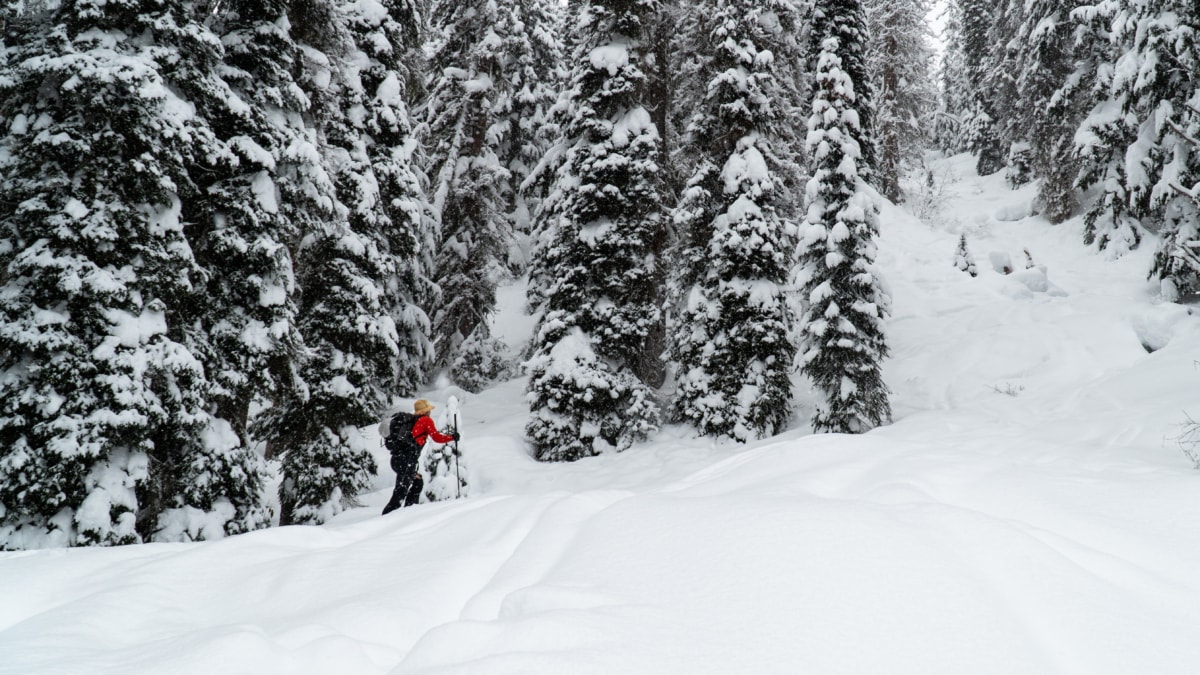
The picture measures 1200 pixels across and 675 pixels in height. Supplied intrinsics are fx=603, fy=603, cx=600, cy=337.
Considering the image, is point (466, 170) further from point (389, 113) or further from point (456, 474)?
point (456, 474)

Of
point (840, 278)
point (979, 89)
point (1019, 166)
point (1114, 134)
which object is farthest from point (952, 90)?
point (840, 278)

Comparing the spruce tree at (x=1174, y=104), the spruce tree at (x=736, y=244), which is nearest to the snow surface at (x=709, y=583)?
the spruce tree at (x=736, y=244)

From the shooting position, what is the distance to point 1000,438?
27.6 feet

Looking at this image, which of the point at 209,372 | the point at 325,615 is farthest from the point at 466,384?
the point at 325,615

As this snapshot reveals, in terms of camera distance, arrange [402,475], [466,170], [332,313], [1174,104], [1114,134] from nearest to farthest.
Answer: [402,475], [332,313], [1174,104], [1114,134], [466,170]

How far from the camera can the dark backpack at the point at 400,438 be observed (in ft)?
31.4

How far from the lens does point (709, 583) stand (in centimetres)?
304

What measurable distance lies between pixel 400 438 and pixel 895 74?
26489 mm

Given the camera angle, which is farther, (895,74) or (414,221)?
(895,74)

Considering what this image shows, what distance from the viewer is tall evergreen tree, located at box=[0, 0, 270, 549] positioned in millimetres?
6793

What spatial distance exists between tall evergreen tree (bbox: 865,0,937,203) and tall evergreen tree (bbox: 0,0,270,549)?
25.0 metres

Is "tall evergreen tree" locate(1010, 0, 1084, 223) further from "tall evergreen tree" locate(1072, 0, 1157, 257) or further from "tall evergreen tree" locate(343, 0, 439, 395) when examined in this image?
"tall evergreen tree" locate(343, 0, 439, 395)

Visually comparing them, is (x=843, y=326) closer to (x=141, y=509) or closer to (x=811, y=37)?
(x=811, y=37)

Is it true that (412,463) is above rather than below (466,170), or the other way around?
below
